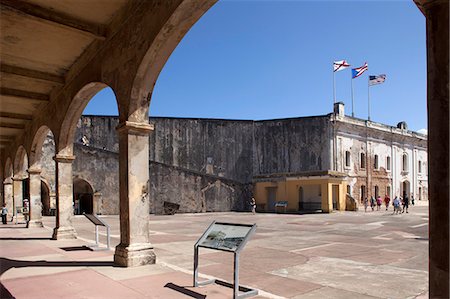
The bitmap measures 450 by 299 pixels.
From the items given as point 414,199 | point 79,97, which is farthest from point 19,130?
point 414,199

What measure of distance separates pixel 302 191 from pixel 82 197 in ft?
57.1

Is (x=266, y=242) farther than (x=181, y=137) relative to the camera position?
No

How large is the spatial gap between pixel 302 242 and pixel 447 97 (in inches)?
341

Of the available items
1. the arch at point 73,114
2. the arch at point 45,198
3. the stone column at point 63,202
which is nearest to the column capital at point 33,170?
the stone column at point 63,202

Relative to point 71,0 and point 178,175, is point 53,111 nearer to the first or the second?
point 71,0

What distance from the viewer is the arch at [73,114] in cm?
894

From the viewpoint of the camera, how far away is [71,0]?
20.6 feet

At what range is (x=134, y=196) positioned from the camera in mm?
6727

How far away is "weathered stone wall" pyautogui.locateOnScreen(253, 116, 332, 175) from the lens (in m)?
32.4

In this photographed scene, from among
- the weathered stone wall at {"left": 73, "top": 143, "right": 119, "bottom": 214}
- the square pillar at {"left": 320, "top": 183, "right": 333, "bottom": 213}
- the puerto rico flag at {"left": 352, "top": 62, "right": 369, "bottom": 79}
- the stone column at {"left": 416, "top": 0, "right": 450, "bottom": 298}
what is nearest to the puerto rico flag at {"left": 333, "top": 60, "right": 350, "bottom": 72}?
the puerto rico flag at {"left": 352, "top": 62, "right": 369, "bottom": 79}

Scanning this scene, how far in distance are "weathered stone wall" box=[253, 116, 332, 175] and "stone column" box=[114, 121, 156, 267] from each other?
27045mm

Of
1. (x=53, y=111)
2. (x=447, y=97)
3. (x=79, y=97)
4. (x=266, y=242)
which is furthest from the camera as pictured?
(x=53, y=111)

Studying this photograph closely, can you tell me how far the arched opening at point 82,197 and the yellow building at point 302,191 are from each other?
12906mm

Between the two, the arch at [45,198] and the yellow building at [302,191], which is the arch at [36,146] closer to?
the arch at [45,198]
